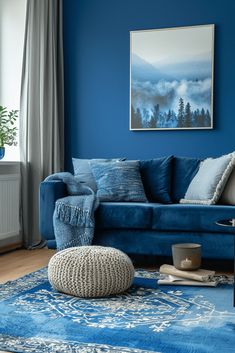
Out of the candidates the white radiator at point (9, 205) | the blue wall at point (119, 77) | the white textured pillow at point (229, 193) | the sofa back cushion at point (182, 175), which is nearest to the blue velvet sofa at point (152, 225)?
the white textured pillow at point (229, 193)

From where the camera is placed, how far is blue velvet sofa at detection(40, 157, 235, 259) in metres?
3.68

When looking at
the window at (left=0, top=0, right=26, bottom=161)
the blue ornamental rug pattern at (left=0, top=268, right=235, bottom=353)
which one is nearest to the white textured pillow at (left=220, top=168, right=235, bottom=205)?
the blue ornamental rug pattern at (left=0, top=268, right=235, bottom=353)

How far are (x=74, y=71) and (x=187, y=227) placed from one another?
223 centimetres

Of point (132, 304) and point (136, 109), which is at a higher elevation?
point (136, 109)

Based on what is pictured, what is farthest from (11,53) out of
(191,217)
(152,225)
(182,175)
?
(191,217)

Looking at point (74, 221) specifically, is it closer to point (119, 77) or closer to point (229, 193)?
point (229, 193)

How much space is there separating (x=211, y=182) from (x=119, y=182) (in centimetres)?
77

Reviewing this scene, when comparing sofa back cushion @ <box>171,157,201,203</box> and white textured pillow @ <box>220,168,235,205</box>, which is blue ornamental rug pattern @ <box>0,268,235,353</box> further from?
sofa back cushion @ <box>171,157,201,203</box>

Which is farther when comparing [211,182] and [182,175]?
[182,175]

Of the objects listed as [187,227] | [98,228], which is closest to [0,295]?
[98,228]

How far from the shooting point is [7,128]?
4809mm

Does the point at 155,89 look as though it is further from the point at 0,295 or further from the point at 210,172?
the point at 0,295

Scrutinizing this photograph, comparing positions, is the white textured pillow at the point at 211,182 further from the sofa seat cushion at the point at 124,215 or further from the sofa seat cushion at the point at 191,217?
the sofa seat cushion at the point at 124,215

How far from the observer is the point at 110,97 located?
507cm
